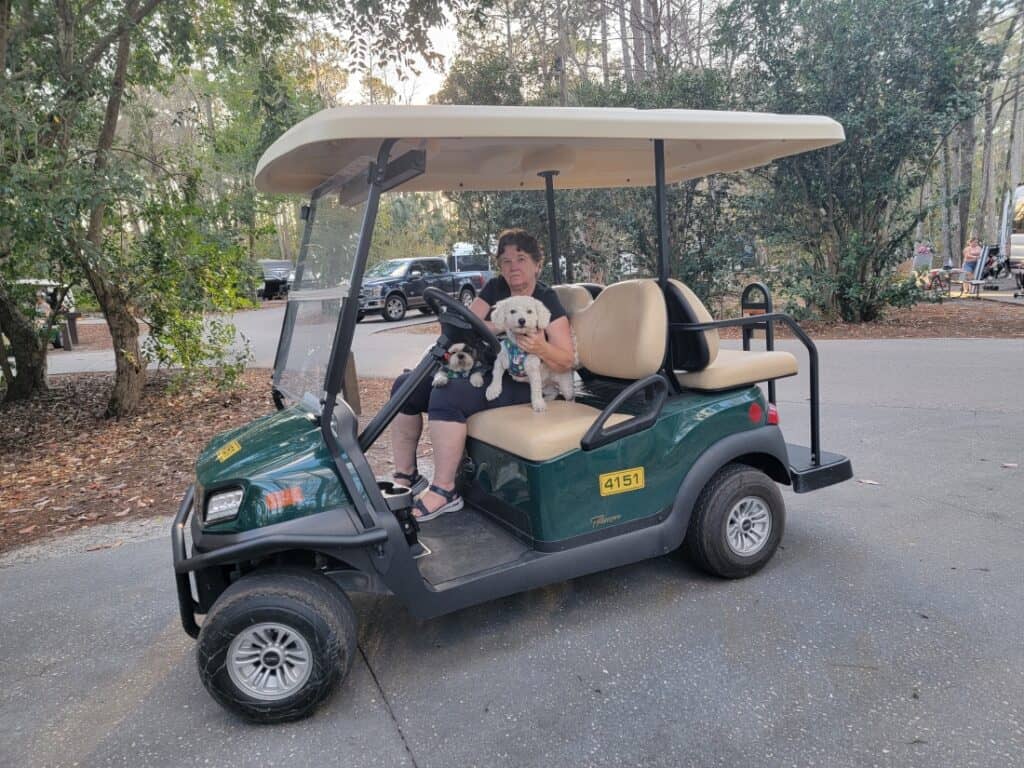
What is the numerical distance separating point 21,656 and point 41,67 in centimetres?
572

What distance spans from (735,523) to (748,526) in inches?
3.3

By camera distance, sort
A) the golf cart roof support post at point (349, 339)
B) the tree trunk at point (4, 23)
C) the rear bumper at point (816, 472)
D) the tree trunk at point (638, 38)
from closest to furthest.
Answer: the golf cart roof support post at point (349, 339) → the rear bumper at point (816, 472) → the tree trunk at point (4, 23) → the tree trunk at point (638, 38)

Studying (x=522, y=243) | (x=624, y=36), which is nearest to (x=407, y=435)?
(x=522, y=243)

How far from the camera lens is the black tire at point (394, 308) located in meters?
16.9

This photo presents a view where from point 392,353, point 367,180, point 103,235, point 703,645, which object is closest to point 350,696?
point 703,645

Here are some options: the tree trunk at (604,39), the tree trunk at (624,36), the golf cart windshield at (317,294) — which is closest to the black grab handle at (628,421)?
the golf cart windshield at (317,294)

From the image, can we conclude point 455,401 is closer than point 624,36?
Yes

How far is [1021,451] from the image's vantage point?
459 cm

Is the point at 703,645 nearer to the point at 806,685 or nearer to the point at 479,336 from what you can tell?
the point at 806,685

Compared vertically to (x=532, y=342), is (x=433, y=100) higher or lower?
higher

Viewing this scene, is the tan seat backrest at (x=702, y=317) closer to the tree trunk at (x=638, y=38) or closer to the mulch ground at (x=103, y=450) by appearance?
the mulch ground at (x=103, y=450)

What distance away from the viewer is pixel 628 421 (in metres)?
2.78

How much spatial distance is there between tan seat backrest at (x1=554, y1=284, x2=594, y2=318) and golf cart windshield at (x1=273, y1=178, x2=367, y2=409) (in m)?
1.35

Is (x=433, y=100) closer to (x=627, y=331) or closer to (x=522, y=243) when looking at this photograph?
(x=522, y=243)
